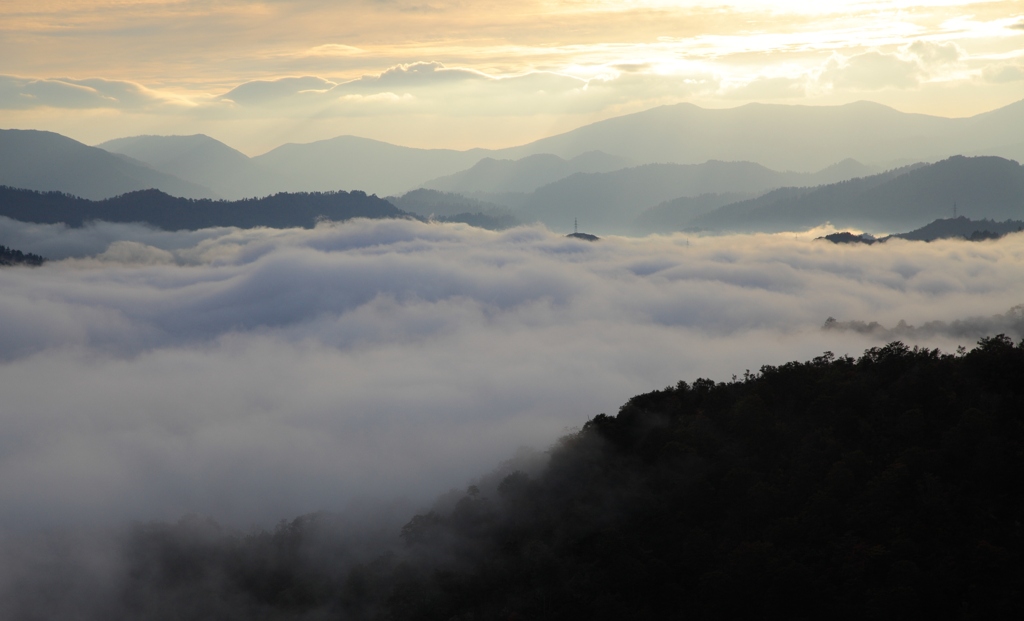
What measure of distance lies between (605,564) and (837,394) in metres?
23.0

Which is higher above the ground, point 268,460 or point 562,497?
point 562,497

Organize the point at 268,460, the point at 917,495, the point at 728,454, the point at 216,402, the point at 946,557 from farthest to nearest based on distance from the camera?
the point at 216,402
the point at 268,460
the point at 728,454
the point at 917,495
the point at 946,557

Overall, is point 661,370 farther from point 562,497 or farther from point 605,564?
point 605,564

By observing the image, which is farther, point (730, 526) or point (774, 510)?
point (730, 526)

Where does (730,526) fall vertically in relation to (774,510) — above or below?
below

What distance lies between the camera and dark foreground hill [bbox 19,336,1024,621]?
4825 cm

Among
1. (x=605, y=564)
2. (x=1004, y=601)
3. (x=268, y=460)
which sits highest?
(x=1004, y=601)

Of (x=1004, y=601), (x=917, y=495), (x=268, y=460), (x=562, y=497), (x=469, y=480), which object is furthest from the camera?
(x=268, y=460)

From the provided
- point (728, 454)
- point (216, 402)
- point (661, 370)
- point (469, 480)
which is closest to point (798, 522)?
point (728, 454)

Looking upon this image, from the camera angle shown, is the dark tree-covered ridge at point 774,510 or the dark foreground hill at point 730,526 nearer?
the dark tree-covered ridge at point 774,510

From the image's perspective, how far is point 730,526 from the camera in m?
57.9

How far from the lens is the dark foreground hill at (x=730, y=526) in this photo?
48.2 meters

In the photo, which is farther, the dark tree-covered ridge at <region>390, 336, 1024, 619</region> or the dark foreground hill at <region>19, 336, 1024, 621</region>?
the dark foreground hill at <region>19, 336, 1024, 621</region>

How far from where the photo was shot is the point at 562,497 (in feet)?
238
